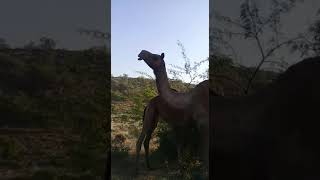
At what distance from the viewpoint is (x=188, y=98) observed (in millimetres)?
5148

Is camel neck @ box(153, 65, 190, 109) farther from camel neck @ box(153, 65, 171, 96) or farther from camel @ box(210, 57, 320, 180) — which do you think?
camel @ box(210, 57, 320, 180)

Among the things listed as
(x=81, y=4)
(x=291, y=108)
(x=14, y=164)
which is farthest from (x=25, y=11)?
(x=291, y=108)

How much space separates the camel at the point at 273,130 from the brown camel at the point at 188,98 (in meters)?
0.58

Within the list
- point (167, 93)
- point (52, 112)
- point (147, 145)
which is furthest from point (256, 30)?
point (52, 112)

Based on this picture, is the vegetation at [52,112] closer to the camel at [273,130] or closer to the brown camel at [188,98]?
the brown camel at [188,98]

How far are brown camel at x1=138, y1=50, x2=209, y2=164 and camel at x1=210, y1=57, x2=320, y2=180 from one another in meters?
0.58

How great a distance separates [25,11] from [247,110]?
240 centimetres

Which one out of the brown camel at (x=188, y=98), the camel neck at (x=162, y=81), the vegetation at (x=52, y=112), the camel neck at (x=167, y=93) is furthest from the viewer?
the camel neck at (x=162, y=81)

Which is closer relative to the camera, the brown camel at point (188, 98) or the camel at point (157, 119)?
the brown camel at point (188, 98)

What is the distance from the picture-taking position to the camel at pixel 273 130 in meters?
4.14

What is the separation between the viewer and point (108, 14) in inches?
174

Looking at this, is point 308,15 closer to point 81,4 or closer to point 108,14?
point 108,14

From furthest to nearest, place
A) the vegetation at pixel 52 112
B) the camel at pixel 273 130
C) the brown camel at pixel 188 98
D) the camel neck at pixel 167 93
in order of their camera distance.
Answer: the camel neck at pixel 167 93 < the brown camel at pixel 188 98 < the vegetation at pixel 52 112 < the camel at pixel 273 130

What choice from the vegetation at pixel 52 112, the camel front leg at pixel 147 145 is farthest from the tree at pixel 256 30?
the camel front leg at pixel 147 145
